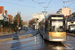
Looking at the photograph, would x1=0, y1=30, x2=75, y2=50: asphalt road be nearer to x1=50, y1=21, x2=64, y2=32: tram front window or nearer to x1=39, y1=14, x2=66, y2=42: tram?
x1=39, y1=14, x2=66, y2=42: tram

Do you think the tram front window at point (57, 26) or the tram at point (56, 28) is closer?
the tram at point (56, 28)

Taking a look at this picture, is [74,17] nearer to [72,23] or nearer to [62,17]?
[72,23]

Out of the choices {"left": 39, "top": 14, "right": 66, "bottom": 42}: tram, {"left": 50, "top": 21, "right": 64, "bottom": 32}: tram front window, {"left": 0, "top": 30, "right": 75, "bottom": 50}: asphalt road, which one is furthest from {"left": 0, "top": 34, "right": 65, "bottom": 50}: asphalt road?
{"left": 50, "top": 21, "right": 64, "bottom": 32}: tram front window

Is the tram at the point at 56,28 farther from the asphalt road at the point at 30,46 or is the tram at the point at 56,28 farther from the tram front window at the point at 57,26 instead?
the asphalt road at the point at 30,46

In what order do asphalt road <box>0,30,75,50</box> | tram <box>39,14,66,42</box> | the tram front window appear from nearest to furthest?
asphalt road <box>0,30,75,50</box>, tram <box>39,14,66,42</box>, the tram front window

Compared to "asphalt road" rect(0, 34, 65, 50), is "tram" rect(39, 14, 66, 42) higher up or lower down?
higher up

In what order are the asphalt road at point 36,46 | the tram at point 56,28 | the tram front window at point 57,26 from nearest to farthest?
the asphalt road at point 36,46, the tram at point 56,28, the tram front window at point 57,26

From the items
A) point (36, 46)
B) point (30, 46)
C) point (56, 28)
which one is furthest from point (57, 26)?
point (30, 46)

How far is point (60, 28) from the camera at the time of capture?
1303 centimetres

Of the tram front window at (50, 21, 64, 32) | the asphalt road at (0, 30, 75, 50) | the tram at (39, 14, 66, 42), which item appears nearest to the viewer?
the asphalt road at (0, 30, 75, 50)

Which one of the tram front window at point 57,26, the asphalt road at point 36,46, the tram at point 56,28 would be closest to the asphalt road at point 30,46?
the asphalt road at point 36,46

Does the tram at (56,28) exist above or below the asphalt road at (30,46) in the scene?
above

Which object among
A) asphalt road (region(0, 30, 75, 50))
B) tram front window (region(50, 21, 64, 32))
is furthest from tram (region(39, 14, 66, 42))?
asphalt road (region(0, 30, 75, 50))

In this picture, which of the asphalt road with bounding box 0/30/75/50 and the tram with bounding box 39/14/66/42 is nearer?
the asphalt road with bounding box 0/30/75/50
